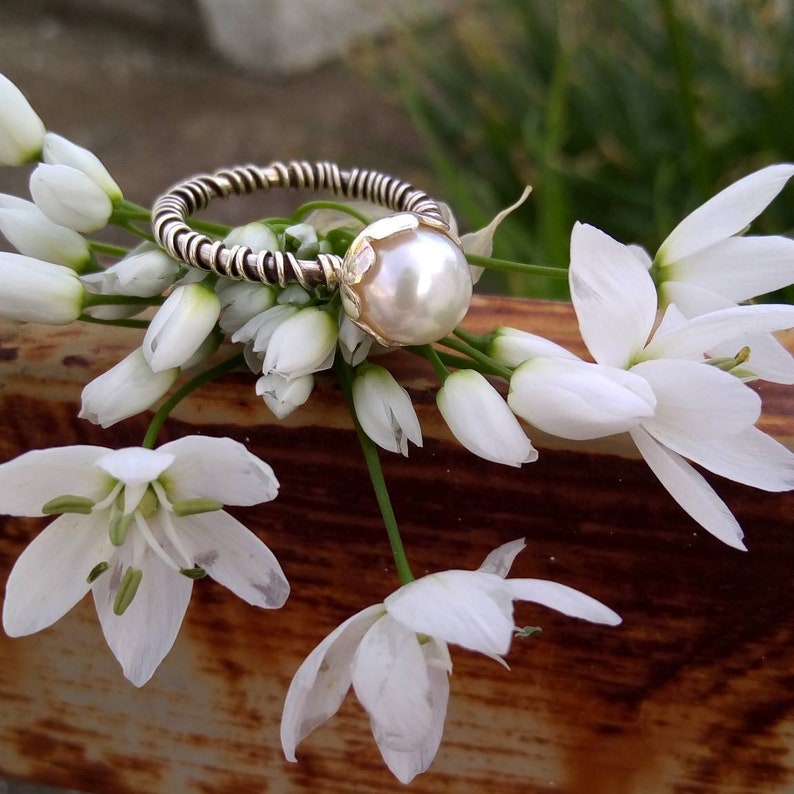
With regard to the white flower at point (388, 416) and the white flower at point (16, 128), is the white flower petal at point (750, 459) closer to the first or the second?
the white flower at point (388, 416)

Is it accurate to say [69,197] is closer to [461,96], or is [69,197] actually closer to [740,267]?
[740,267]

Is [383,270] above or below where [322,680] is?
above

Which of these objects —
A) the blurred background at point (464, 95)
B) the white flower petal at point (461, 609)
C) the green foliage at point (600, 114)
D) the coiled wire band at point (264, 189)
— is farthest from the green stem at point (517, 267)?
the green foliage at point (600, 114)

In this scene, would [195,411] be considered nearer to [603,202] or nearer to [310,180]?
[310,180]

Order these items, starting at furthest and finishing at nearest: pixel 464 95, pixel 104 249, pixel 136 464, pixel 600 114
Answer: pixel 464 95 < pixel 600 114 < pixel 104 249 < pixel 136 464

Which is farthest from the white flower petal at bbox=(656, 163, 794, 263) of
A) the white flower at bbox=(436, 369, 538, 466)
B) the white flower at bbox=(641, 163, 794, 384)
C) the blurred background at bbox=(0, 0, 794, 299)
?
the blurred background at bbox=(0, 0, 794, 299)

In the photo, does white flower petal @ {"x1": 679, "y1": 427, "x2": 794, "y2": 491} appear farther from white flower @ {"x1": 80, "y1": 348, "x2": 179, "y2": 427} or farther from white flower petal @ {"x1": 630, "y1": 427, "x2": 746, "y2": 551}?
white flower @ {"x1": 80, "y1": 348, "x2": 179, "y2": 427}

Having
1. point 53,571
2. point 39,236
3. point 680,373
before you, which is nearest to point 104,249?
point 39,236
